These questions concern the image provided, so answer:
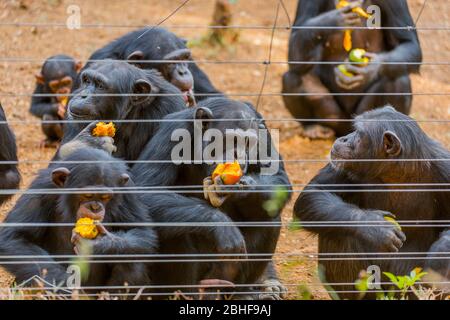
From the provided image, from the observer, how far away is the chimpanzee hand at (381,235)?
5387 millimetres

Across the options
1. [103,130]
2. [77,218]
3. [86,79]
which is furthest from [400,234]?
[86,79]

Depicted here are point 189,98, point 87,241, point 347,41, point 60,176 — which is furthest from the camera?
point 347,41

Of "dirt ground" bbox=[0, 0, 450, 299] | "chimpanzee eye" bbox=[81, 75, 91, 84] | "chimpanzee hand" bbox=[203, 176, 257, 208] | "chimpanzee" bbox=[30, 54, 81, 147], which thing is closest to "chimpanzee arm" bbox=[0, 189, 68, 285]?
"chimpanzee hand" bbox=[203, 176, 257, 208]

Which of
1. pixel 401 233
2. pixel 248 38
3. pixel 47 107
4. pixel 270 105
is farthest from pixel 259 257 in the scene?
pixel 248 38

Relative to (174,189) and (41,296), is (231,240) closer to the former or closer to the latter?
(174,189)

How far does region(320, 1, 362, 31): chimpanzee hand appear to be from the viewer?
8.62 m

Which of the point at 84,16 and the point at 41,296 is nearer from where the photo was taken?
the point at 41,296

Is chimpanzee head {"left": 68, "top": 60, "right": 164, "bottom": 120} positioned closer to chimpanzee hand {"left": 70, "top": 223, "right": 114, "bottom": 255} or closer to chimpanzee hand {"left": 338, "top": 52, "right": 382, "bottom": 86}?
chimpanzee hand {"left": 70, "top": 223, "right": 114, "bottom": 255}

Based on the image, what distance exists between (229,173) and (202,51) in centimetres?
663

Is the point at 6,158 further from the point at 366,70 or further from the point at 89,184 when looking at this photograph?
the point at 366,70

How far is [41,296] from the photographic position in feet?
15.7

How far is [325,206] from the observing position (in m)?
5.64
